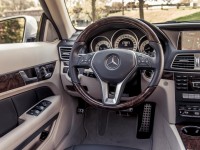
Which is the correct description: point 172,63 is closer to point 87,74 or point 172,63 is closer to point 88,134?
point 87,74

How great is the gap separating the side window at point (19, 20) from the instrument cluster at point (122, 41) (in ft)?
1.81

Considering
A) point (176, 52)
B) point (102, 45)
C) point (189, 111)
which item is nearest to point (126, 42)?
point (102, 45)

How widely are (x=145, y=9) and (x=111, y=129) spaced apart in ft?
3.48

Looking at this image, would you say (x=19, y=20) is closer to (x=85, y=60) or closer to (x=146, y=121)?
(x=85, y=60)

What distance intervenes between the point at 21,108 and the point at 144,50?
2.79ft

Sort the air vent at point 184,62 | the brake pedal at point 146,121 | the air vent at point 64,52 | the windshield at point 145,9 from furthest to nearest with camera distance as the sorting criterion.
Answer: the brake pedal at point 146,121 < the air vent at point 64,52 < the windshield at point 145,9 < the air vent at point 184,62

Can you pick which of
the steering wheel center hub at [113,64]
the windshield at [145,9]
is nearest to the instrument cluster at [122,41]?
the windshield at [145,9]

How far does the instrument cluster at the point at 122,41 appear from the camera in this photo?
187cm

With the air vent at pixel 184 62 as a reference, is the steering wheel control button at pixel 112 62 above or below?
above

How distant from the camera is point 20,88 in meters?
1.67

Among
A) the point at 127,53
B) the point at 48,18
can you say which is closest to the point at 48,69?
the point at 48,18

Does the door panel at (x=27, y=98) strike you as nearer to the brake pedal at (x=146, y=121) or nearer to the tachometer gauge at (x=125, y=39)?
the tachometer gauge at (x=125, y=39)

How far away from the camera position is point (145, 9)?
2115 mm

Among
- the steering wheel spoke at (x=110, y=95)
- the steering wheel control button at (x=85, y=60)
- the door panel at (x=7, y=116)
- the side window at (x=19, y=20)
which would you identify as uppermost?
the side window at (x=19, y=20)
